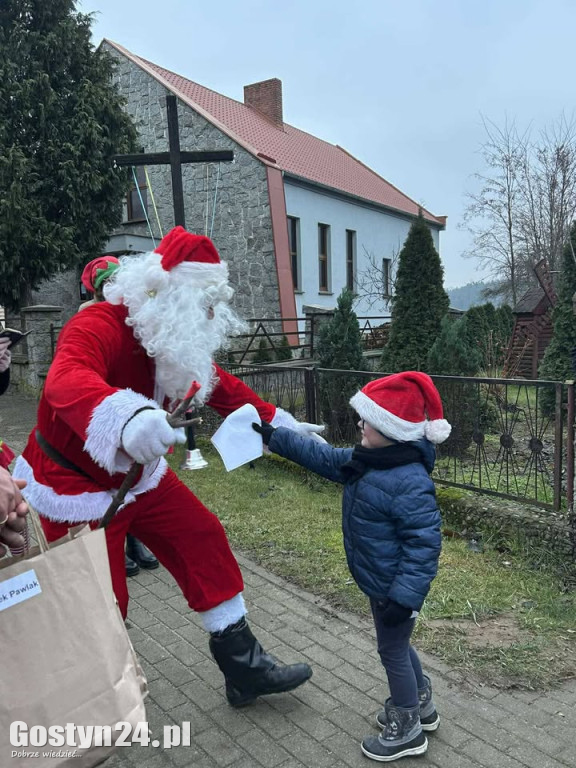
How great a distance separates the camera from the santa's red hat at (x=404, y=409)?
7.55ft

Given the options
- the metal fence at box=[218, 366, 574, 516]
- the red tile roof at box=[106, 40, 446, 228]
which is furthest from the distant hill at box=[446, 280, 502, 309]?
the metal fence at box=[218, 366, 574, 516]

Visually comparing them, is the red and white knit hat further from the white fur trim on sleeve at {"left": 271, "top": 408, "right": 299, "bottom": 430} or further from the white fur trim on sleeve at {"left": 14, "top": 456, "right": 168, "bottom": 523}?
the white fur trim on sleeve at {"left": 14, "top": 456, "right": 168, "bottom": 523}

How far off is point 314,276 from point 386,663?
16519mm

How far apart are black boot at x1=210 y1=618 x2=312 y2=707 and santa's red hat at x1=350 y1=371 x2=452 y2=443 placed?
109cm

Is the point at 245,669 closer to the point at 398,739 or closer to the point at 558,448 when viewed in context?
the point at 398,739

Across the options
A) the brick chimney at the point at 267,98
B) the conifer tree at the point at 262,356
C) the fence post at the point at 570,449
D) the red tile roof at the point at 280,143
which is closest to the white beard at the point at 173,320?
the fence post at the point at 570,449

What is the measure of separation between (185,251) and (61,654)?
1512 mm

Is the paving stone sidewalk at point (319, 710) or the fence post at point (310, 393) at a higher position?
the fence post at point (310, 393)

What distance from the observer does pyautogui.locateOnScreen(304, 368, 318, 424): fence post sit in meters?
6.24

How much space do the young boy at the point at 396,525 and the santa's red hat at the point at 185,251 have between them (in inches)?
33.3

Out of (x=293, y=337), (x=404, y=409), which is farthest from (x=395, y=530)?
(x=293, y=337)

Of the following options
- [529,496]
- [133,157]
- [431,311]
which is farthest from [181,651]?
[431,311]

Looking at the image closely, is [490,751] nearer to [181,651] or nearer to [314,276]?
[181,651]

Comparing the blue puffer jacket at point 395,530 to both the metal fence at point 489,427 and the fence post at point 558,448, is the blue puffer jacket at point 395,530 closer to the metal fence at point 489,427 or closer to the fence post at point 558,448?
the fence post at point 558,448
